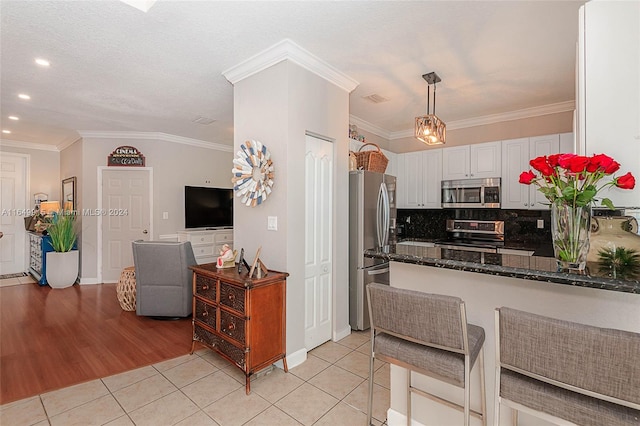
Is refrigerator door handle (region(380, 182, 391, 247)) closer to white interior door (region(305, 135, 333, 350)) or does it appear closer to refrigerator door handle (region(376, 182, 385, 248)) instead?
refrigerator door handle (region(376, 182, 385, 248))

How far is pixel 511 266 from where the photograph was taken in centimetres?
138

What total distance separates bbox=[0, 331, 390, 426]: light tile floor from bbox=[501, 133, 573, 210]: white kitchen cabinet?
108 inches

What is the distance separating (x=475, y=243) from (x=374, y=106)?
2301 mm

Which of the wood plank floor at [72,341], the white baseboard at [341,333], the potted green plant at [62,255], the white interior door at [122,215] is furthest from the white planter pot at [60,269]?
the white baseboard at [341,333]

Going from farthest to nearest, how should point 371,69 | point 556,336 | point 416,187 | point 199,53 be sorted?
1. point 416,187
2. point 371,69
3. point 199,53
4. point 556,336

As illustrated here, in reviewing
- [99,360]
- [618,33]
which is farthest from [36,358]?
[618,33]

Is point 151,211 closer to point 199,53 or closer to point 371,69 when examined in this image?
point 199,53

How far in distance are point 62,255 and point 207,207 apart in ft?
8.05

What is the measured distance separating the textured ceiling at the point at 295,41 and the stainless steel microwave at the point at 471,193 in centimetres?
97

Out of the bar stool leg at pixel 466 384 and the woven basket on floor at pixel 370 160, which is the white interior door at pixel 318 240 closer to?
the woven basket on floor at pixel 370 160

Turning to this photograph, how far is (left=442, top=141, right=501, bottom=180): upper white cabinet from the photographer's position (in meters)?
4.05

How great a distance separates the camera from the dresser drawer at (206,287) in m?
2.58

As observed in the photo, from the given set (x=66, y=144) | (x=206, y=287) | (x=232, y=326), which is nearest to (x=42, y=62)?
(x=206, y=287)

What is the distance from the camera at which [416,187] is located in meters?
4.74
